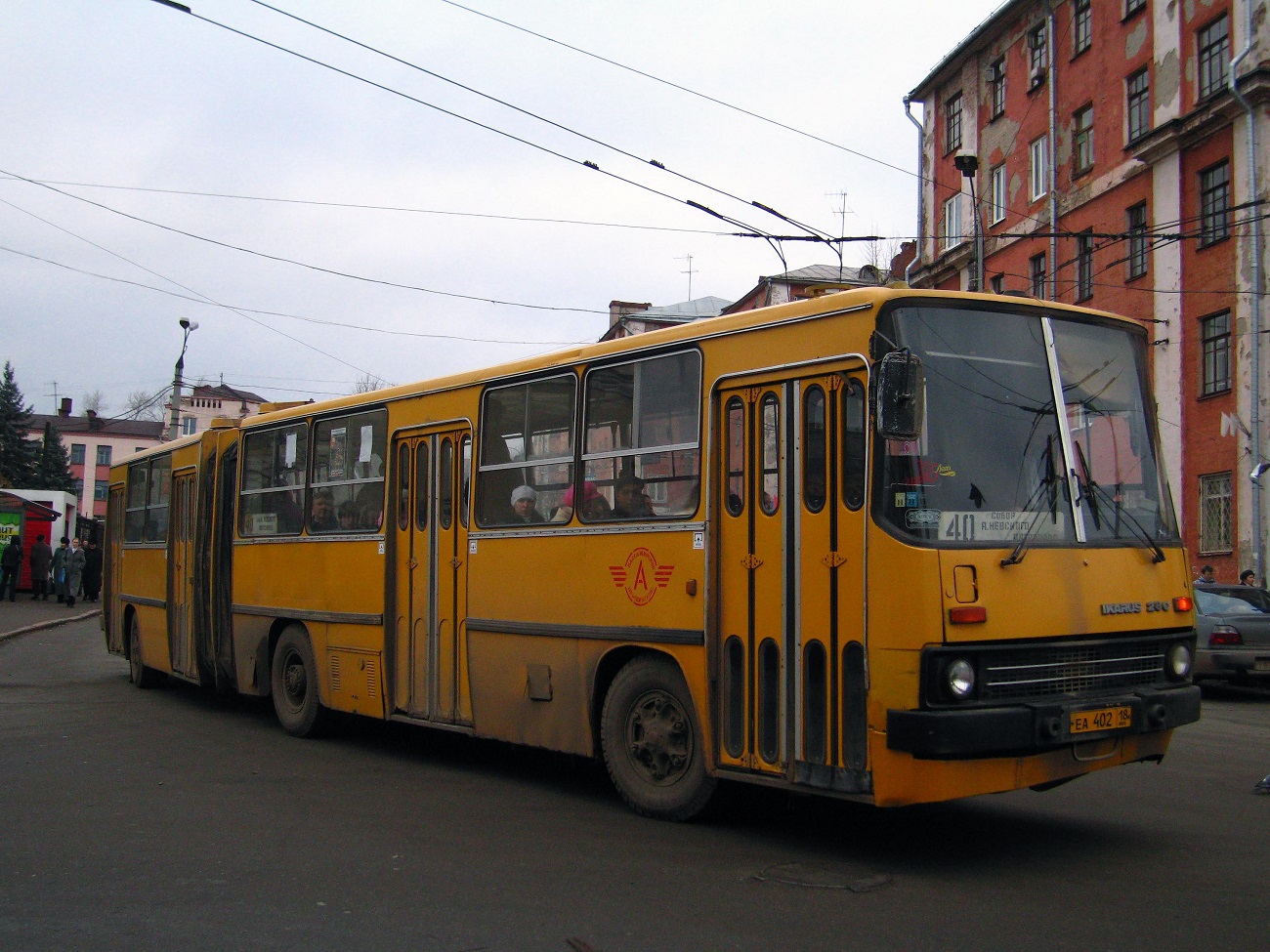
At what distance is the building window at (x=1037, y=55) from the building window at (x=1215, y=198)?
790 centimetres

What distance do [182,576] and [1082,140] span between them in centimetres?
2577

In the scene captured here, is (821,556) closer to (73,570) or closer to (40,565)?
(73,570)

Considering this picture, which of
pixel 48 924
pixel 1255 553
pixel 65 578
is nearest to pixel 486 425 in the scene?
pixel 48 924

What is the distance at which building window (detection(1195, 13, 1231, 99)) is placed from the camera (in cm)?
2620

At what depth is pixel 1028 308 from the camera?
701 cm

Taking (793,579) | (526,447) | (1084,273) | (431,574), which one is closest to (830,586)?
(793,579)

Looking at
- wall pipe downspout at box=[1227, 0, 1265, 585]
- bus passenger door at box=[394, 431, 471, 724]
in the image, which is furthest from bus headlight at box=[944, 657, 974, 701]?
wall pipe downspout at box=[1227, 0, 1265, 585]

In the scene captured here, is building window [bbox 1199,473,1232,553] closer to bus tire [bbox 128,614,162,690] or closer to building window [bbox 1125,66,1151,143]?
building window [bbox 1125,66,1151,143]

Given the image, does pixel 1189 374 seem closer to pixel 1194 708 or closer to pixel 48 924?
pixel 1194 708

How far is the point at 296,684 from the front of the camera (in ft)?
39.2

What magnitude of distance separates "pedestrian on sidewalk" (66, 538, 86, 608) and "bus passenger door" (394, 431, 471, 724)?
26.7 m

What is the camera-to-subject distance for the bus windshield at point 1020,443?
6410mm

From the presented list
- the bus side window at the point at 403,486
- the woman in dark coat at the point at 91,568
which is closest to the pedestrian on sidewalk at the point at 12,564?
the woman in dark coat at the point at 91,568

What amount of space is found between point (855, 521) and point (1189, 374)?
75.5 ft
